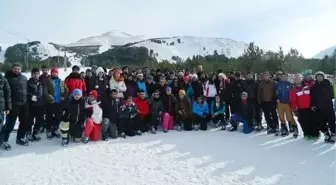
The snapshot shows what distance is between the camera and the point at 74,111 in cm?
639

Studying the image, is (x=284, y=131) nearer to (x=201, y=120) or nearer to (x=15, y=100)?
(x=201, y=120)

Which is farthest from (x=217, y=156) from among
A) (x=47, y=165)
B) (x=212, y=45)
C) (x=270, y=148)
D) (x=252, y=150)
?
(x=212, y=45)

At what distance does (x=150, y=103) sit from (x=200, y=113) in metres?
1.34

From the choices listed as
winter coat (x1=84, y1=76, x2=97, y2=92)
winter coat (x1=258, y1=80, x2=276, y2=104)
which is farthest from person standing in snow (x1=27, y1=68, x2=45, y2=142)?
winter coat (x1=258, y1=80, x2=276, y2=104)

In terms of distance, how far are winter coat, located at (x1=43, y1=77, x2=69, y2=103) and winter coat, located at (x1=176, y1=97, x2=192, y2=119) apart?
111 inches

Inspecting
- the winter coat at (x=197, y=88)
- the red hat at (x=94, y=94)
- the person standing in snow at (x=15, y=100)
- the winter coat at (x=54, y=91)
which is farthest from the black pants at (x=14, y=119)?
the winter coat at (x=197, y=88)

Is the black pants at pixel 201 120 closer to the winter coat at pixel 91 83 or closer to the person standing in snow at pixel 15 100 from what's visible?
the winter coat at pixel 91 83

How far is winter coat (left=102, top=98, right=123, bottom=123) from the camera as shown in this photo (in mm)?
6852

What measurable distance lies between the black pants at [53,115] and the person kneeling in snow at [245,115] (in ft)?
13.6

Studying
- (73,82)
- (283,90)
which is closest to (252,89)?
(283,90)

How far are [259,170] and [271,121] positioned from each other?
2808 mm

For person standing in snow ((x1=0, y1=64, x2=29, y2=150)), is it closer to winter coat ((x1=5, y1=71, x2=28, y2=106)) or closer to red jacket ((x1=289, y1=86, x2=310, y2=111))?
winter coat ((x1=5, y1=71, x2=28, y2=106))

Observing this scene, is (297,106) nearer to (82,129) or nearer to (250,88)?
(250,88)

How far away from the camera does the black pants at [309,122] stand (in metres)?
6.28
